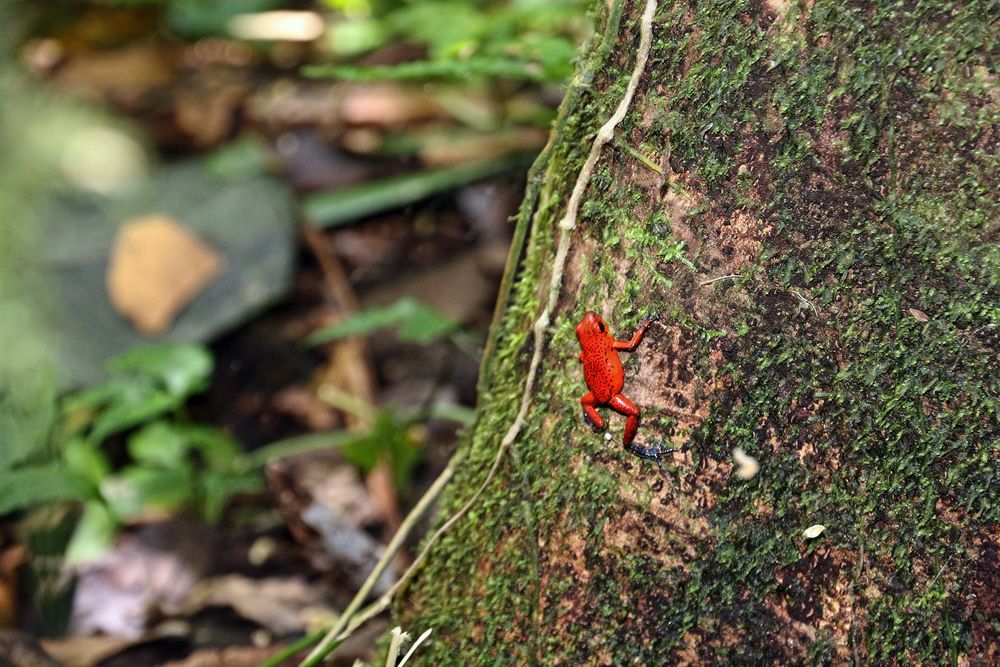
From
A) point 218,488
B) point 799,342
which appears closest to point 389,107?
point 218,488

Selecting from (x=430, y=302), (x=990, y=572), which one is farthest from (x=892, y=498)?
(x=430, y=302)

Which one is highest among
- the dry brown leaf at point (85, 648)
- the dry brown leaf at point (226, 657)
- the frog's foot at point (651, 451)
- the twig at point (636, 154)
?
the twig at point (636, 154)

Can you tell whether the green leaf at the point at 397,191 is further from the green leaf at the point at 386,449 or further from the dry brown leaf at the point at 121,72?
the dry brown leaf at the point at 121,72

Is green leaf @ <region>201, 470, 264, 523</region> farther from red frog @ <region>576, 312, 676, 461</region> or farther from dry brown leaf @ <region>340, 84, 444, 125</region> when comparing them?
dry brown leaf @ <region>340, 84, 444, 125</region>

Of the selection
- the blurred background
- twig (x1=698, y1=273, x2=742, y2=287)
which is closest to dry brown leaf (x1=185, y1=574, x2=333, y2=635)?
the blurred background

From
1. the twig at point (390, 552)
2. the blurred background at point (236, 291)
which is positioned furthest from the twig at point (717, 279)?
the blurred background at point (236, 291)

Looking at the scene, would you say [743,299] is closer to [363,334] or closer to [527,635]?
[527,635]

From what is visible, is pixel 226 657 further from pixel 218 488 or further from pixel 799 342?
pixel 799 342
